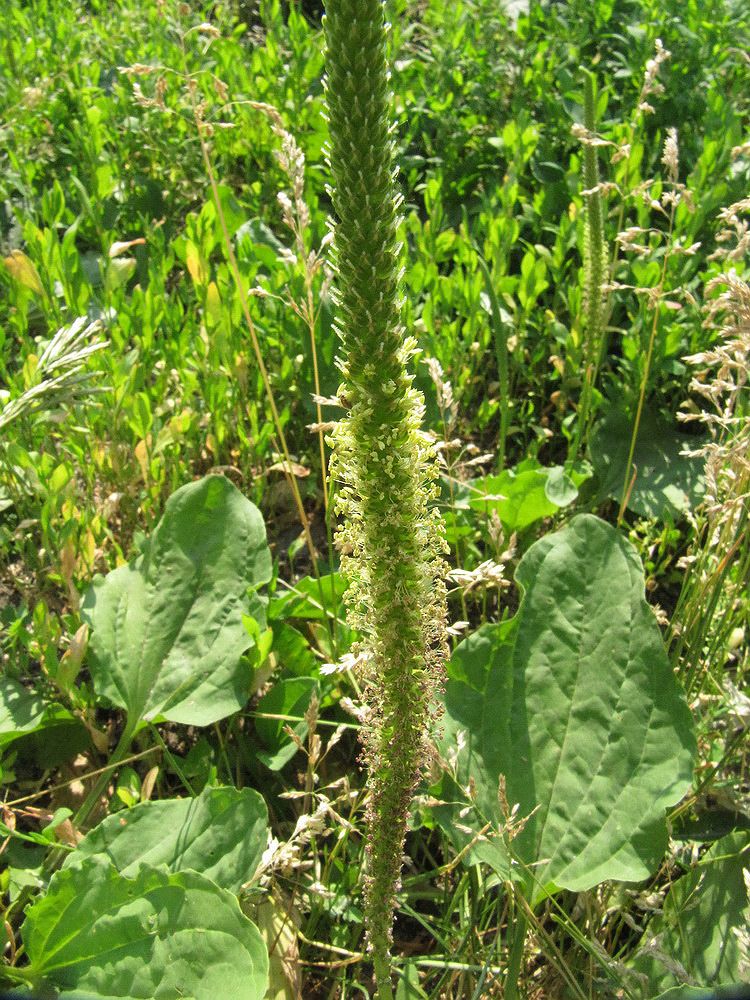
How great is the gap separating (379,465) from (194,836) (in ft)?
4.14

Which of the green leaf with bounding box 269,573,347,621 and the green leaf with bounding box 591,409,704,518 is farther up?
the green leaf with bounding box 269,573,347,621

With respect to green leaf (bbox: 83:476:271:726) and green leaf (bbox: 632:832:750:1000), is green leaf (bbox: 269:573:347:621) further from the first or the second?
green leaf (bbox: 632:832:750:1000)

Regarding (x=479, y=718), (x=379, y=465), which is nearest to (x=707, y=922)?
(x=479, y=718)

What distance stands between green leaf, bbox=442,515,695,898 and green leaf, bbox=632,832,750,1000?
164mm

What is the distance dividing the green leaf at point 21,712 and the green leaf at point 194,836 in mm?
410

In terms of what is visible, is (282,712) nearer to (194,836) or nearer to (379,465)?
(194,836)

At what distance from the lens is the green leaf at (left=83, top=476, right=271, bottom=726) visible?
2.80 meters

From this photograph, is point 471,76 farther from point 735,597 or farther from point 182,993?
point 182,993

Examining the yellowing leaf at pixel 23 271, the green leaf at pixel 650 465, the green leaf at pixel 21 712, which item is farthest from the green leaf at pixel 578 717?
the yellowing leaf at pixel 23 271

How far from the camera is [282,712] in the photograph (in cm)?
278

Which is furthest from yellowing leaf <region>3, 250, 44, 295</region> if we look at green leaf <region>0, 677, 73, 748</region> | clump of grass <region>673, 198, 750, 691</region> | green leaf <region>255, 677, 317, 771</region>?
clump of grass <region>673, 198, 750, 691</region>

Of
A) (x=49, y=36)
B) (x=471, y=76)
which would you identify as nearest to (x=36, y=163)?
(x=49, y=36)

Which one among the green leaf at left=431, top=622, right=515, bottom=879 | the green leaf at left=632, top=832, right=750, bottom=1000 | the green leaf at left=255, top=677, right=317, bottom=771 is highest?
the green leaf at left=431, top=622, right=515, bottom=879

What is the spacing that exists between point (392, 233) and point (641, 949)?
5.34 feet
